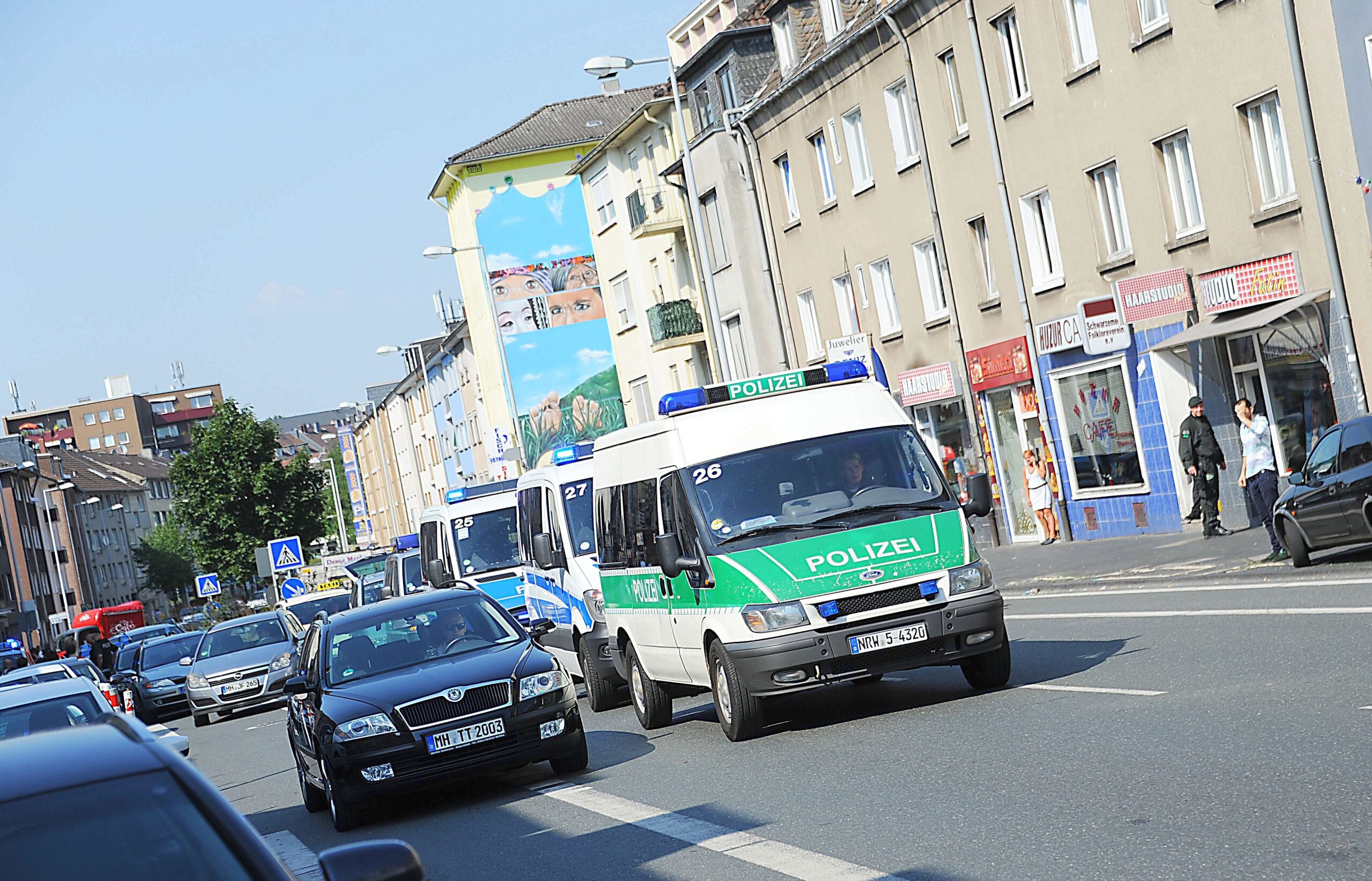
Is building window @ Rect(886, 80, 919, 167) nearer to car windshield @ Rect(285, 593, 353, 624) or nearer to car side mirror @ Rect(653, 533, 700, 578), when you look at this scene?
car windshield @ Rect(285, 593, 353, 624)

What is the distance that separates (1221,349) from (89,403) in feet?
587

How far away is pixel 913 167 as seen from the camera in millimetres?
33844

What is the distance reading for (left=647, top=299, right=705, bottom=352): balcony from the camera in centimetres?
4969

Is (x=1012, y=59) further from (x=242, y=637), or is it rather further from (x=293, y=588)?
(x=293, y=588)

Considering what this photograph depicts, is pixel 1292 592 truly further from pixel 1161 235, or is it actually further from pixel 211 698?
pixel 211 698

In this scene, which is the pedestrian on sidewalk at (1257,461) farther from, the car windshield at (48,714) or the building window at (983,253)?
the car windshield at (48,714)

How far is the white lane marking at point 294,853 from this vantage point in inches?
394

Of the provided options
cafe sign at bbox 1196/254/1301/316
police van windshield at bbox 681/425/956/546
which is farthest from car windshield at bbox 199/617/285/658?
police van windshield at bbox 681/425/956/546

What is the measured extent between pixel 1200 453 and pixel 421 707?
15.3 meters

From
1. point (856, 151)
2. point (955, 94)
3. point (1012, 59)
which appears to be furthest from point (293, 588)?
point (1012, 59)

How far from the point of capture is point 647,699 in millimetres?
14414

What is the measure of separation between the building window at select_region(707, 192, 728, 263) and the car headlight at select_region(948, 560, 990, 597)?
3103 cm

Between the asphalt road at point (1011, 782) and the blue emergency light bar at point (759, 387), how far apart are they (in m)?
2.49

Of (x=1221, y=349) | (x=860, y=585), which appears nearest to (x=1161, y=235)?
(x=1221, y=349)
